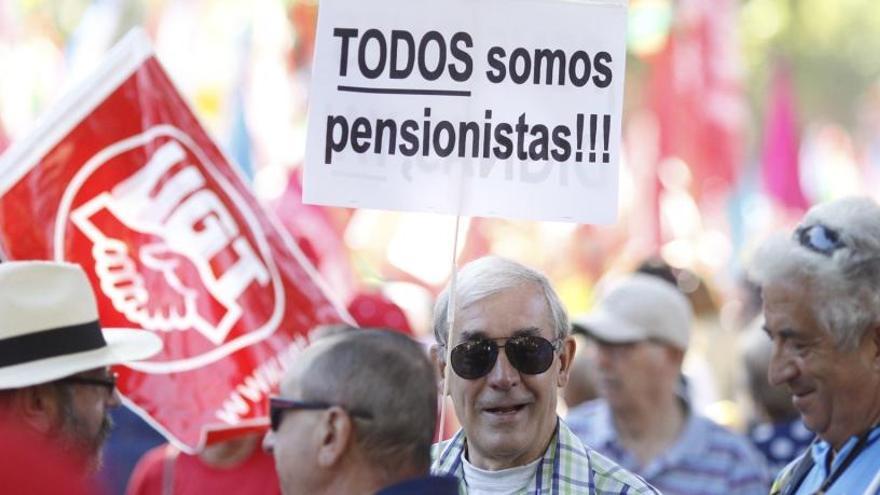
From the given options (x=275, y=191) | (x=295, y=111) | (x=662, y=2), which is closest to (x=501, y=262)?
(x=275, y=191)

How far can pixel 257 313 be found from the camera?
222 inches

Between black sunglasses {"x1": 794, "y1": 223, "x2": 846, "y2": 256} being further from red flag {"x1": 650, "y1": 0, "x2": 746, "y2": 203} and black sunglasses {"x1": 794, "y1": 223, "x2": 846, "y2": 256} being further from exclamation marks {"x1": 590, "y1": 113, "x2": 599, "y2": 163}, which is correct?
red flag {"x1": 650, "y1": 0, "x2": 746, "y2": 203}

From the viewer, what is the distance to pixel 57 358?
4.21 metres

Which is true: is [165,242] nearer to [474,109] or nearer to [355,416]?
[474,109]

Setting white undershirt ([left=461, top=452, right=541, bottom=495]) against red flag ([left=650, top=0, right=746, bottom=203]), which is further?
red flag ([left=650, top=0, right=746, bottom=203])

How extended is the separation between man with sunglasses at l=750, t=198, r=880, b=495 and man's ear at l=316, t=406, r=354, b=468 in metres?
1.42

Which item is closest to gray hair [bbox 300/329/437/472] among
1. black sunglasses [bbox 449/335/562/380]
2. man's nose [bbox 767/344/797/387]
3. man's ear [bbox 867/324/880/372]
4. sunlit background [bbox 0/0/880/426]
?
black sunglasses [bbox 449/335/562/380]

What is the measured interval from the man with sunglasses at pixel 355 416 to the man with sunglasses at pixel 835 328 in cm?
118

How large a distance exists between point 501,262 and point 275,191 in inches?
409

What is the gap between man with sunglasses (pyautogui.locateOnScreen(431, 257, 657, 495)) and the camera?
169 inches

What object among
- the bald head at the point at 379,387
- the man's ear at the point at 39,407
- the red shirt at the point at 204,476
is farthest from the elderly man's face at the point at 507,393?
the red shirt at the point at 204,476

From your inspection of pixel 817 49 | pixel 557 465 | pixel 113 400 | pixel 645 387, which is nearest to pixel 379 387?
pixel 557 465

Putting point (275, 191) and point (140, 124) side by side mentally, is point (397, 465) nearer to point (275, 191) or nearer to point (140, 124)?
point (140, 124)

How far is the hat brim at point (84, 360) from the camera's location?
3.97 meters
